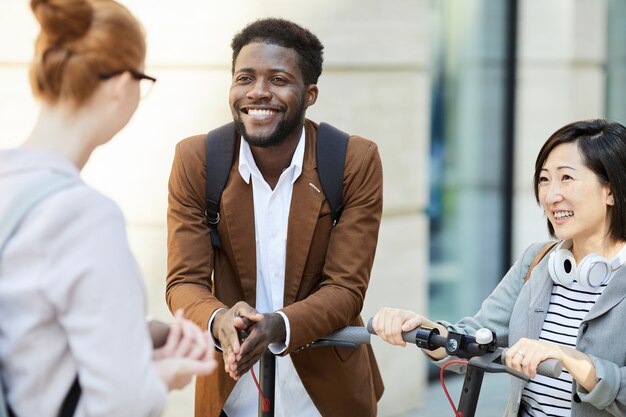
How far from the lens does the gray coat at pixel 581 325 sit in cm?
302

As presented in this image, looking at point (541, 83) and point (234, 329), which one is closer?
point (234, 329)

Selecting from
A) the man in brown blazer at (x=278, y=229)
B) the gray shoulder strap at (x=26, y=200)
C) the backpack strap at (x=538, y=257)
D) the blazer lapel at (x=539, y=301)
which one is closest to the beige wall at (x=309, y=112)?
the man in brown blazer at (x=278, y=229)

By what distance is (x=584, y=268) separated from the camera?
3227 mm

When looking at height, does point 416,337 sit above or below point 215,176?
below

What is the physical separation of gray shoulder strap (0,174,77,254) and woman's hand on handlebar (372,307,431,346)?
1410 millimetres

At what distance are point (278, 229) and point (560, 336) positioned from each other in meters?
1.01

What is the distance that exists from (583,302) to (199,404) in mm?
1367

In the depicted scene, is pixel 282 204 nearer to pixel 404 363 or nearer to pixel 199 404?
pixel 199 404

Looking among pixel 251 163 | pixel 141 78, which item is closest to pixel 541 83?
pixel 251 163

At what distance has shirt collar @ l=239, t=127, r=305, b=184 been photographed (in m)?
3.72

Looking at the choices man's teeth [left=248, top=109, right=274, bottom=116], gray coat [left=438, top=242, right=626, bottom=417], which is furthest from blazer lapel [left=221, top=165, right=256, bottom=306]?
gray coat [left=438, top=242, right=626, bottom=417]

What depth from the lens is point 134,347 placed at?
216 cm

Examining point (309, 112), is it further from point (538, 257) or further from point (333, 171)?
point (538, 257)

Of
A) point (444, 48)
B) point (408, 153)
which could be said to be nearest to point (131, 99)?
point (408, 153)
